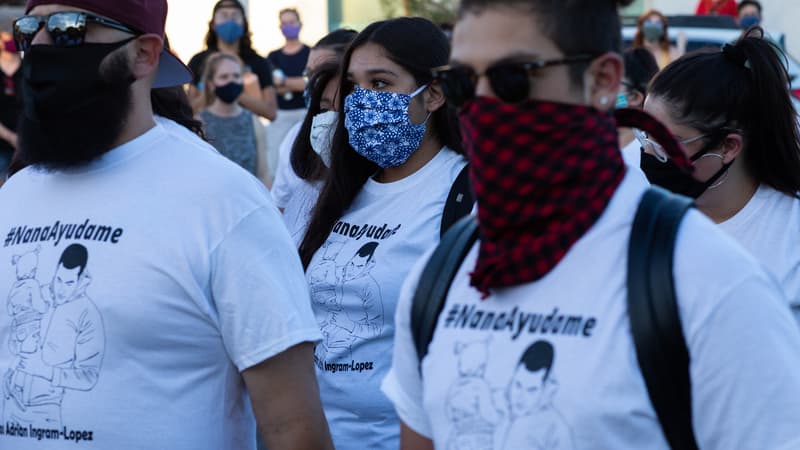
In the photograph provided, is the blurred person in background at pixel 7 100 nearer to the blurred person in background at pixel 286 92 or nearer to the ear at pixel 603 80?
the blurred person in background at pixel 286 92

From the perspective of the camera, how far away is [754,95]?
172 inches

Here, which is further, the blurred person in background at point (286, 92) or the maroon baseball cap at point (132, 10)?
the blurred person in background at point (286, 92)

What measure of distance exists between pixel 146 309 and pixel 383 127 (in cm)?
166

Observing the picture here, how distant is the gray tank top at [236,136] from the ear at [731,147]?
5.89 meters

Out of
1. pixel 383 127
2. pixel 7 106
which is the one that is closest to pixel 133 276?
pixel 383 127

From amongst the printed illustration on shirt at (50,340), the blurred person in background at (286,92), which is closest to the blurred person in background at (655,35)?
the blurred person in background at (286,92)

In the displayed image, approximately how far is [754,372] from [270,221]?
1330 mm

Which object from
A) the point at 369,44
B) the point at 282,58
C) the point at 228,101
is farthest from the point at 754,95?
the point at 282,58

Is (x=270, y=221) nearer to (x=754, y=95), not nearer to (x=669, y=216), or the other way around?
(x=669, y=216)

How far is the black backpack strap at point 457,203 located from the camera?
163 inches

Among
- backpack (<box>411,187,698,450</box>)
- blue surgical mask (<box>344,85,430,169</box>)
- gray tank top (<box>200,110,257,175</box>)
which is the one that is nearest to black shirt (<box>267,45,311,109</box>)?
gray tank top (<box>200,110,257,175</box>)

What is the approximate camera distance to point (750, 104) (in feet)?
14.3

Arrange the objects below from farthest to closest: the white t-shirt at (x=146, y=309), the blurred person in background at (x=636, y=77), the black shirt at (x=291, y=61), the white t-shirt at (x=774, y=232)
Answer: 1. the black shirt at (x=291, y=61)
2. the blurred person in background at (x=636, y=77)
3. the white t-shirt at (x=774, y=232)
4. the white t-shirt at (x=146, y=309)

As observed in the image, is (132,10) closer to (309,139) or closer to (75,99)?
(75,99)
